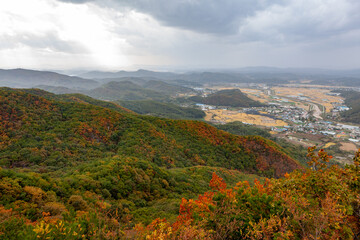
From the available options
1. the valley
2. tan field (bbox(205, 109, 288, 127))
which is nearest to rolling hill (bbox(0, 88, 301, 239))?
the valley

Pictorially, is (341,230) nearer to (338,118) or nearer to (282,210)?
(282,210)

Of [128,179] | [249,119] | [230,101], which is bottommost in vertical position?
[249,119]

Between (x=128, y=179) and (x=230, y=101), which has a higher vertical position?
(x=230, y=101)

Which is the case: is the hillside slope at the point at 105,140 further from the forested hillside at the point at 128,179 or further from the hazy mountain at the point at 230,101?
the hazy mountain at the point at 230,101

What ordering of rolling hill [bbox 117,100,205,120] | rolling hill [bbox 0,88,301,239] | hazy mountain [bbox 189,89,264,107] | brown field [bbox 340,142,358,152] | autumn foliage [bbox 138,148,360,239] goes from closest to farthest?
autumn foliage [bbox 138,148,360,239], rolling hill [bbox 0,88,301,239], brown field [bbox 340,142,358,152], rolling hill [bbox 117,100,205,120], hazy mountain [bbox 189,89,264,107]

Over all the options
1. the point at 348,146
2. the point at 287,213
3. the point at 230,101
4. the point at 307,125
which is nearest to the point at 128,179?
the point at 287,213

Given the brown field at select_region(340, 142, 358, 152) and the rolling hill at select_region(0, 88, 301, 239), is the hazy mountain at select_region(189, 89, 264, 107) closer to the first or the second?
the brown field at select_region(340, 142, 358, 152)

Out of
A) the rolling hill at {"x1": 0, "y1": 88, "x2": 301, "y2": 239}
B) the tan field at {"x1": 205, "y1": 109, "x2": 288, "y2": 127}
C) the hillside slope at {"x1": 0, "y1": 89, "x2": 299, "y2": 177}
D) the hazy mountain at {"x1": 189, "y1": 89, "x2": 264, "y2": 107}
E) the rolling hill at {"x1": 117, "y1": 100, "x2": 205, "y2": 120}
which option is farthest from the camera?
the hazy mountain at {"x1": 189, "y1": 89, "x2": 264, "y2": 107}

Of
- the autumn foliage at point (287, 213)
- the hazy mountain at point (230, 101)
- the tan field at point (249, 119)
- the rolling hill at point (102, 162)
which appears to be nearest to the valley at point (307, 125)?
the tan field at point (249, 119)

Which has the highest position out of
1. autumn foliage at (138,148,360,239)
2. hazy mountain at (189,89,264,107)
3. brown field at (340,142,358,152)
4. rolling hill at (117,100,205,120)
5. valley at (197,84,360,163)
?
autumn foliage at (138,148,360,239)

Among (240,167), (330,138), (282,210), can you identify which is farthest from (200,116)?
(282,210)

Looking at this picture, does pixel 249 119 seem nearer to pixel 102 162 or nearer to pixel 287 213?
pixel 102 162
